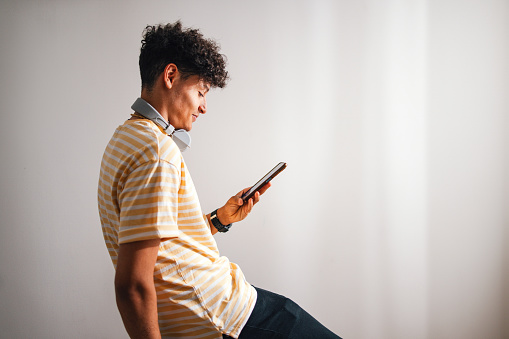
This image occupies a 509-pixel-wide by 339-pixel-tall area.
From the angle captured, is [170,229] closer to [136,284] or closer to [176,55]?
[136,284]

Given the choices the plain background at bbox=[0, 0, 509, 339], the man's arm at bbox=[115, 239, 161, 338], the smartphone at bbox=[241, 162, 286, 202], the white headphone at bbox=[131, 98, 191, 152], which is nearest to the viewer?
the man's arm at bbox=[115, 239, 161, 338]

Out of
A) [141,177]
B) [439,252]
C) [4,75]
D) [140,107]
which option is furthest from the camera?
[439,252]

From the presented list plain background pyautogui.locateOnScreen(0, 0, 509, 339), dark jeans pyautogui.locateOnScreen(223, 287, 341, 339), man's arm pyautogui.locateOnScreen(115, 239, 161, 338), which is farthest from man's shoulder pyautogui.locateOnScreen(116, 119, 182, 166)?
plain background pyautogui.locateOnScreen(0, 0, 509, 339)

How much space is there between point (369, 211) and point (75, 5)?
151 cm

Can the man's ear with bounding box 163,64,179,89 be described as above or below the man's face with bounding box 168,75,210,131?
above

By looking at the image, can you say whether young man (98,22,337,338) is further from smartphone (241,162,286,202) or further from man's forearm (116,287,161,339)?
smartphone (241,162,286,202)

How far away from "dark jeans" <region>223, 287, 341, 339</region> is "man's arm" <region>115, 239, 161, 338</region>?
0.72 feet

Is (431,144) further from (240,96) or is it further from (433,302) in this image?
(240,96)

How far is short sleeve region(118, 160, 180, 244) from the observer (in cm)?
59

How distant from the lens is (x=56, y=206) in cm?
162

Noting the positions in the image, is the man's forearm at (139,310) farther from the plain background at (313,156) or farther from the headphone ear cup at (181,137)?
the plain background at (313,156)

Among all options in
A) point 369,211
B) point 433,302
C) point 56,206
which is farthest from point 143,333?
point 433,302

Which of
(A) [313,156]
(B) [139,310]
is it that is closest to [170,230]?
(B) [139,310]

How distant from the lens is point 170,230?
0.61 meters
